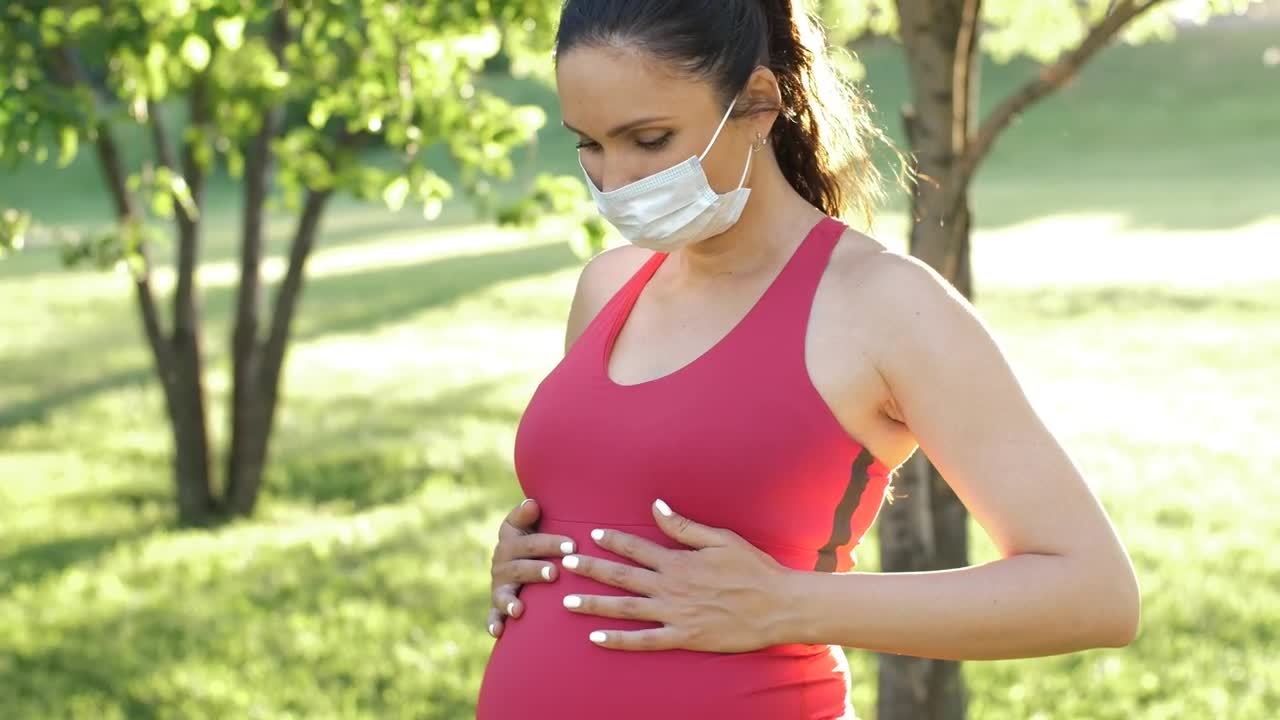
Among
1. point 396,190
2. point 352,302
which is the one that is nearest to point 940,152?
point 396,190

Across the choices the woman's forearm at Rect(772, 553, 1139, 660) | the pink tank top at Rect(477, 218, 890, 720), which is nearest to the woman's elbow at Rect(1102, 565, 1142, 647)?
the woman's forearm at Rect(772, 553, 1139, 660)

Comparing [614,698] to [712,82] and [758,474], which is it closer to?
[758,474]

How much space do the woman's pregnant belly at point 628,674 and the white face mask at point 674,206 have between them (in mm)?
401

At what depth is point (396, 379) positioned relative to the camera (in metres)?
13.8

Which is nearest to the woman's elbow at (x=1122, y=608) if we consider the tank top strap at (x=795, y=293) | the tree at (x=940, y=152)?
the tank top strap at (x=795, y=293)

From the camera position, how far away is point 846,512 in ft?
6.23

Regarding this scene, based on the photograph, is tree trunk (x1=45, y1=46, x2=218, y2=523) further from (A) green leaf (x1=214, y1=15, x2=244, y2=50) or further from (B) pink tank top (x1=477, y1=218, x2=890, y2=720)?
(B) pink tank top (x1=477, y1=218, x2=890, y2=720)

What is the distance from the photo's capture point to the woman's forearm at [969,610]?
175 centimetres

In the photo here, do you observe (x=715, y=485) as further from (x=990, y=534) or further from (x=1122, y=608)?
(x=1122, y=608)

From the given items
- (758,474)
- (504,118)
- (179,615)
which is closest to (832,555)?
(758,474)

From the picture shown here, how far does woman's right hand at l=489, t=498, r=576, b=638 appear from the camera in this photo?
6.72 ft

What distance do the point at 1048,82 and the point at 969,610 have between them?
207 centimetres

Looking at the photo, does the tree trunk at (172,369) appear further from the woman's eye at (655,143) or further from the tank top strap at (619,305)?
the woman's eye at (655,143)

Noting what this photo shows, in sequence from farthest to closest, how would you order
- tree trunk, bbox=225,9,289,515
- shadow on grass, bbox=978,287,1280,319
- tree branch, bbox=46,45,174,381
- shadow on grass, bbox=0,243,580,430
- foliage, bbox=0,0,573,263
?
1. shadow on grass, bbox=978,287,1280,319
2. shadow on grass, bbox=0,243,580,430
3. tree trunk, bbox=225,9,289,515
4. tree branch, bbox=46,45,174,381
5. foliage, bbox=0,0,573,263
